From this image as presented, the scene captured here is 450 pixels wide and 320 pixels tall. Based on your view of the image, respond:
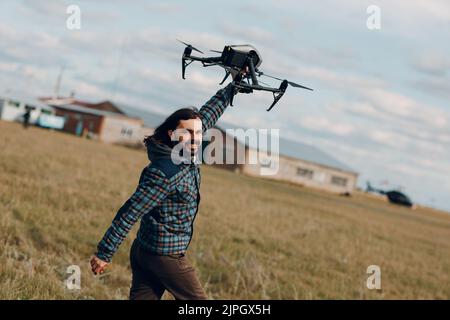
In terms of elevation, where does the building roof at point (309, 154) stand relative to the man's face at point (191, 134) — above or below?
above

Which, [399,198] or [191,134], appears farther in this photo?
[399,198]

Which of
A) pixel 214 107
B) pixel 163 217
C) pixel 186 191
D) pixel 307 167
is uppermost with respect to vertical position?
pixel 307 167

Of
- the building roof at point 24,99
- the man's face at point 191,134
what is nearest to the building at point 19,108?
the building roof at point 24,99

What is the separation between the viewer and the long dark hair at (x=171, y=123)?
4129 mm

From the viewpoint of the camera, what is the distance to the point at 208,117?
15.2 ft

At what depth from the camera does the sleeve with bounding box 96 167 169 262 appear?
4.18 m

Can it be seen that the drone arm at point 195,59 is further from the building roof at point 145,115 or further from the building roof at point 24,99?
the building roof at point 24,99

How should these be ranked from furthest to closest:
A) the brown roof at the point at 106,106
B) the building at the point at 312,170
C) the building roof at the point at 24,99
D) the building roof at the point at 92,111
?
the building roof at the point at 24,99 → the brown roof at the point at 106,106 → the building at the point at 312,170 → the building roof at the point at 92,111

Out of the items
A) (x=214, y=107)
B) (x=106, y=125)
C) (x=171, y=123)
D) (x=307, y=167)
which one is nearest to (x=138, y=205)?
(x=171, y=123)

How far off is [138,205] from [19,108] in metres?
80.7

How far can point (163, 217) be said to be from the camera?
4309 millimetres

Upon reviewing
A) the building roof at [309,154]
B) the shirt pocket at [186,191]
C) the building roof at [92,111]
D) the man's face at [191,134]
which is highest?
the building roof at [92,111]

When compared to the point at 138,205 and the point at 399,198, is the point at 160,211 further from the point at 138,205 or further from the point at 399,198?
the point at 399,198

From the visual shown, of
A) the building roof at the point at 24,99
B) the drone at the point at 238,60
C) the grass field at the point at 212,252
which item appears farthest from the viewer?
the building roof at the point at 24,99
